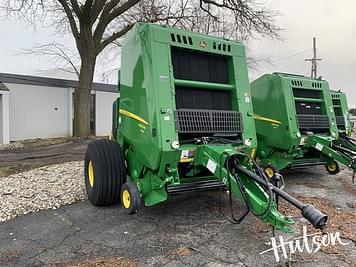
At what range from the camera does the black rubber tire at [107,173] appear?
179 inches

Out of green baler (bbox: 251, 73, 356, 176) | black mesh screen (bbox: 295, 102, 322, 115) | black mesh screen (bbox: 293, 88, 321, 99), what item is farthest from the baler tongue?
black mesh screen (bbox: 293, 88, 321, 99)

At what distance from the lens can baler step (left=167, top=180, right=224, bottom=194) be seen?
152 inches

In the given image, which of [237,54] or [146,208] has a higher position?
[237,54]

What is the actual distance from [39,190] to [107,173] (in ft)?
5.71

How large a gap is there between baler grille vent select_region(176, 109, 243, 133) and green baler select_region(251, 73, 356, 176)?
238 centimetres

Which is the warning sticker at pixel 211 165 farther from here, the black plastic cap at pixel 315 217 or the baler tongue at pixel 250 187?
the black plastic cap at pixel 315 217

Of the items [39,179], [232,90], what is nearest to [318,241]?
[232,90]

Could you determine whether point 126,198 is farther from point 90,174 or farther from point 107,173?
point 90,174

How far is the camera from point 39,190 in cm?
555

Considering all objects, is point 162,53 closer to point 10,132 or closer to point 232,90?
point 232,90

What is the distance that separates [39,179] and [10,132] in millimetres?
9487

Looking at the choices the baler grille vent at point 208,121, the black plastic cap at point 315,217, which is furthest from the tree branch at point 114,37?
the black plastic cap at point 315,217

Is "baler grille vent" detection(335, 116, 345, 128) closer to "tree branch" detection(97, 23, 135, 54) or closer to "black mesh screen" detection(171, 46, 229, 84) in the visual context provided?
"black mesh screen" detection(171, 46, 229, 84)

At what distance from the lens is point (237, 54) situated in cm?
455
